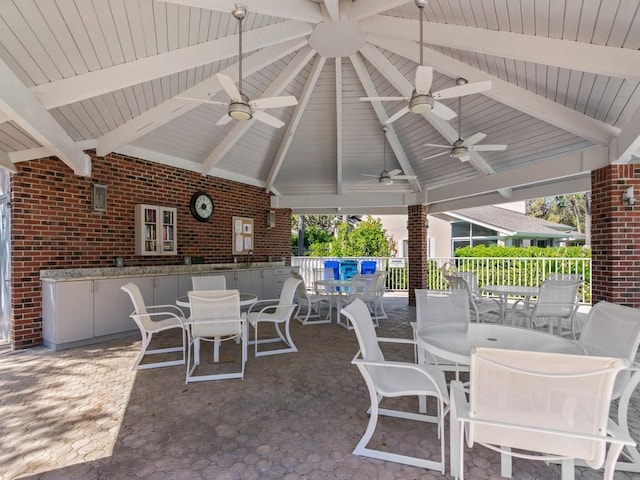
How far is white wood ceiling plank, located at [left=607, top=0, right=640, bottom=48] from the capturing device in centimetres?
271

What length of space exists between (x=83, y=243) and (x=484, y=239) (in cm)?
1222

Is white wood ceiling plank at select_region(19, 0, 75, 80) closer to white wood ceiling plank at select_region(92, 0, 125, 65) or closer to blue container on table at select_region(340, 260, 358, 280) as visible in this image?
white wood ceiling plank at select_region(92, 0, 125, 65)

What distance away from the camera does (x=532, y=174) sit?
5852mm

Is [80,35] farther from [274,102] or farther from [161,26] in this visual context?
[274,102]

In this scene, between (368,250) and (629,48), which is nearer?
(629,48)

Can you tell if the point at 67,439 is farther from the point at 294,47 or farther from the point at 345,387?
the point at 294,47

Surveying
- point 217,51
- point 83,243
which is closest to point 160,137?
point 83,243

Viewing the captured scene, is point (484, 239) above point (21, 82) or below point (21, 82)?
below

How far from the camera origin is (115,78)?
361 cm

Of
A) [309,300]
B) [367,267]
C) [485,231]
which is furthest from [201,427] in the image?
[485,231]

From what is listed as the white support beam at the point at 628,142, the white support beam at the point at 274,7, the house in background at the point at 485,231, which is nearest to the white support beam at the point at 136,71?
the white support beam at the point at 274,7

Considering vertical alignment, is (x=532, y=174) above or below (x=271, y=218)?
above

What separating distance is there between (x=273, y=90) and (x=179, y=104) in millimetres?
1403

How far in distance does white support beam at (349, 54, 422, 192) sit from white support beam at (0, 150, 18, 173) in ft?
15.8
